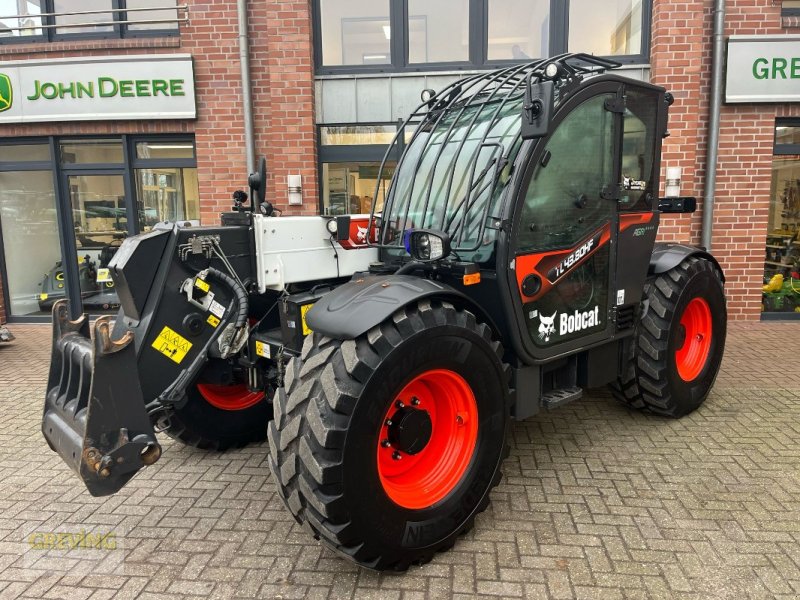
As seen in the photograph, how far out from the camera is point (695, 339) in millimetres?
4723

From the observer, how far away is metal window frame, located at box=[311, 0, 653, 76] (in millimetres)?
7434

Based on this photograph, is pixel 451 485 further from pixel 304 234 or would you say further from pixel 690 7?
pixel 690 7

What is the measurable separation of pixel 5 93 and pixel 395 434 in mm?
7876

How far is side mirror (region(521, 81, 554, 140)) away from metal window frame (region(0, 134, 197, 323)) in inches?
242

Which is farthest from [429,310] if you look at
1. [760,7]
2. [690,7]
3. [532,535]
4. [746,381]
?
[760,7]

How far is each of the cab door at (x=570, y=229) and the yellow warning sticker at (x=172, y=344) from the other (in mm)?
1813

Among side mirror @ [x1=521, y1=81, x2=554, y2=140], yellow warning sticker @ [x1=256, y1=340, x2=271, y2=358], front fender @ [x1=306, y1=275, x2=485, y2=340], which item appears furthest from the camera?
yellow warning sticker @ [x1=256, y1=340, x2=271, y2=358]

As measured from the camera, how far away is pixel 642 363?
4164mm

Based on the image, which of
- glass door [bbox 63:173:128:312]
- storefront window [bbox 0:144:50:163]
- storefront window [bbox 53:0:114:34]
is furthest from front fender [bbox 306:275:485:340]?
storefront window [bbox 0:144:50:163]

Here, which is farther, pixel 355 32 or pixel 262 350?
pixel 355 32

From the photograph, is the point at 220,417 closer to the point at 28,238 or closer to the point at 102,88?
the point at 102,88

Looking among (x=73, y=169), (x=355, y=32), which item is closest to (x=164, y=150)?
(x=73, y=169)

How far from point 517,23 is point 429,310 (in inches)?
244

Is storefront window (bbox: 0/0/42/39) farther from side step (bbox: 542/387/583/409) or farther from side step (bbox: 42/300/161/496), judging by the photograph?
side step (bbox: 542/387/583/409)
